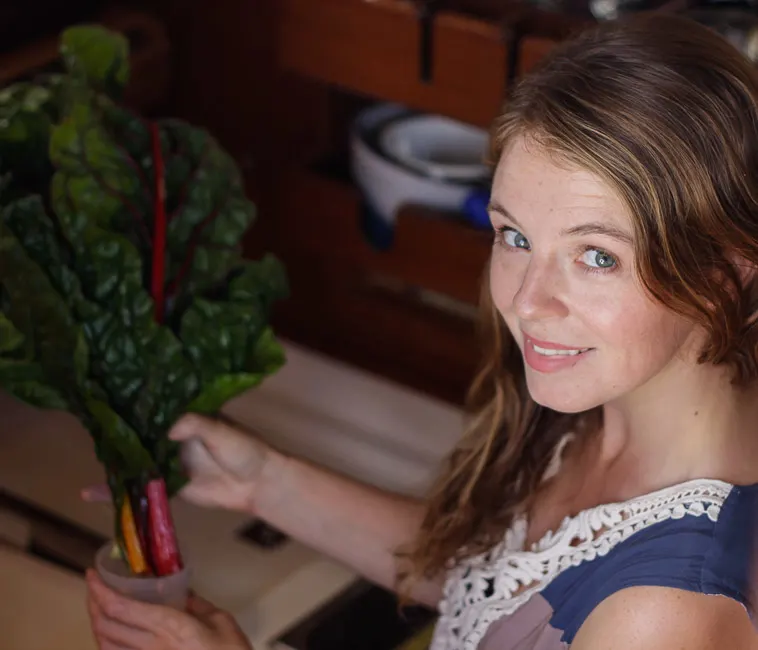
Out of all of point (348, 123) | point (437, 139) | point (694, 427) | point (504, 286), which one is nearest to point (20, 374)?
point (504, 286)

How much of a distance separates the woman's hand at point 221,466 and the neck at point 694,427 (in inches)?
16.6

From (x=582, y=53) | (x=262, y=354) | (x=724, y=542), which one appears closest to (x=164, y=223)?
(x=262, y=354)

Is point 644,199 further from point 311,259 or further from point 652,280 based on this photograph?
point 311,259

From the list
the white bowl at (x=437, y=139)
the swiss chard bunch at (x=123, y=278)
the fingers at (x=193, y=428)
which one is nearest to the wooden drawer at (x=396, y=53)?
the white bowl at (x=437, y=139)

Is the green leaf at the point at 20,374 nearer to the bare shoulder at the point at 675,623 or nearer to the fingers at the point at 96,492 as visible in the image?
the fingers at the point at 96,492

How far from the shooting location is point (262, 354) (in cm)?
115

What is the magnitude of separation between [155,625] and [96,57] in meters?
0.54

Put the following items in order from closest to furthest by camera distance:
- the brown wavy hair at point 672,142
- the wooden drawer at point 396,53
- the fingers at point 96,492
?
1. the brown wavy hair at point 672,142
2. the fingers at point 96,492
3. the wooden drawer at point 396,53

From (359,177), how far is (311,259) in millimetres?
270

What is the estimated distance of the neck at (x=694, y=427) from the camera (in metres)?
0.98

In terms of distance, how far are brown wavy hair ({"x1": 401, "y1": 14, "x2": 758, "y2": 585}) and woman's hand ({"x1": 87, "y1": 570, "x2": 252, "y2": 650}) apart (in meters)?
0.49

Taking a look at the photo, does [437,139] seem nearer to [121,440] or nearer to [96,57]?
[96,57]

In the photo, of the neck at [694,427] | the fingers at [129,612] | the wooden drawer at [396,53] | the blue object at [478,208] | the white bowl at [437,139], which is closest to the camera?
the neck at [694,427]

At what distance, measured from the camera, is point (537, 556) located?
3.50 feet
